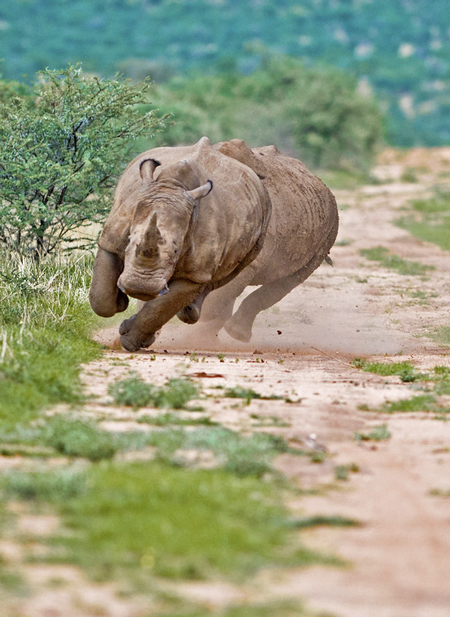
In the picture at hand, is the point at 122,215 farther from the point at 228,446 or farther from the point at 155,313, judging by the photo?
the point at 228,446

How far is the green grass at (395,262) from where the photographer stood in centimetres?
1718

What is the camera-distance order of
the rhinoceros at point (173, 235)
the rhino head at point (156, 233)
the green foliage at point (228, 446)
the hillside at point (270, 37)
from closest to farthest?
the green foliage at point (228, 446) < the rhino head at point (156, 233) < the rhinoceros at point (173, 235) < the hillside at point (270, 37)

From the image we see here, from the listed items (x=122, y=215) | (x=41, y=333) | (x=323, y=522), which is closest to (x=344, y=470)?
(x=323, y=522)

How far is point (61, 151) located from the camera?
1153cm

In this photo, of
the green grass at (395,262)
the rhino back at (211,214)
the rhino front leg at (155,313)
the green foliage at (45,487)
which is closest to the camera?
the green foliage at (45,487)

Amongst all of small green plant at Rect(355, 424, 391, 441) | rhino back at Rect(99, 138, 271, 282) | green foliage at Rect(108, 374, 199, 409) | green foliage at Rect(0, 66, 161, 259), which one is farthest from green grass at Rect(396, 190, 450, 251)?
small green plant at Rect(355, 424, 391, 441)

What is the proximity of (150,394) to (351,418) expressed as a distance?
4.30ft

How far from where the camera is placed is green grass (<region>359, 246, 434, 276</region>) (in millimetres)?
17180

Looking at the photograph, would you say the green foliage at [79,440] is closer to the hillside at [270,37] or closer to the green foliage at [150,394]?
the green foliage at [150,394]

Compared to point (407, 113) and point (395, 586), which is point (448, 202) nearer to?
point (395, 586)

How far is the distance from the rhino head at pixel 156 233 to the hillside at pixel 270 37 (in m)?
81.6

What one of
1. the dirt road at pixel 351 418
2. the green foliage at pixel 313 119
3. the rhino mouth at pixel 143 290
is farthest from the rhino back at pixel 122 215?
the green foliage at pixel 313 119

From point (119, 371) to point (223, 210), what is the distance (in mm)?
2122

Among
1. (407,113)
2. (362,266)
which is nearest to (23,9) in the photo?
(407,113)
